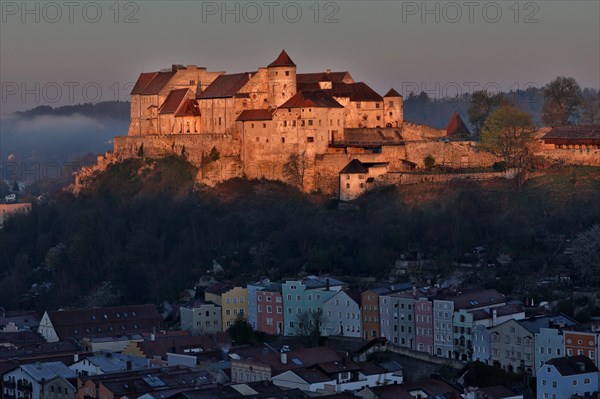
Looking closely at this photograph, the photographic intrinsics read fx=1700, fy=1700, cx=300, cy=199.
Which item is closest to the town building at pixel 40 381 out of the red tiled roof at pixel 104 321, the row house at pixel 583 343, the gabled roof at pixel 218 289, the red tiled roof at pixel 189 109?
the red tiled roof at pixel 104 321

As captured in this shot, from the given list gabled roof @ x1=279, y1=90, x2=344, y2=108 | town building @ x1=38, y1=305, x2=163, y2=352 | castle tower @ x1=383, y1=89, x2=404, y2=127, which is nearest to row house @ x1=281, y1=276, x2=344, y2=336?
town building @ x1=38, y1=305, x2=163, y2=352

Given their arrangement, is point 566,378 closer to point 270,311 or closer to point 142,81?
point 270,311

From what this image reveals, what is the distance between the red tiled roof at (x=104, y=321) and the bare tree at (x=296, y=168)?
11.5m

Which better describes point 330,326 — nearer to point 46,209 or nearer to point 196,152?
point 196,152

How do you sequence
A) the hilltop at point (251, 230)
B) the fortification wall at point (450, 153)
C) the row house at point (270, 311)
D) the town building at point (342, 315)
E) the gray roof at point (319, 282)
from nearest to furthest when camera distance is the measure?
the town building at point (342, 315) → the row house at point (270, 311) → the gray roof at point (319, 282) → the hilltop at point (251, 230) → the fortification wall at point (450, 153)

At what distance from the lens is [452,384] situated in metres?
58.5

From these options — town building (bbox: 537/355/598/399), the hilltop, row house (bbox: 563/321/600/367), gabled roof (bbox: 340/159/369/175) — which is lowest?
town building (bbox: 537/355/598/399)

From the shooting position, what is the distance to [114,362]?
63.5 m

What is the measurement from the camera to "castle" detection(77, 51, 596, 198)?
271ft

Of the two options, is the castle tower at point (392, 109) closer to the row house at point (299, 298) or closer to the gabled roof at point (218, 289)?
the gabled roof at point (218, 289)

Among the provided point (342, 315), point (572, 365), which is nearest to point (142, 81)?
point (342, 315)

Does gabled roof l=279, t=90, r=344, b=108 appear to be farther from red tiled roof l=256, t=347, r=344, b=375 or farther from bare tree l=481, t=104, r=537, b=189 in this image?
red tiled roof l=256, t=347, r=344, b=375

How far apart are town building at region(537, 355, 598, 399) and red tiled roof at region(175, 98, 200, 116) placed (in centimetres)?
3575

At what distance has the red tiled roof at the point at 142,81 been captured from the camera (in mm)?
94625
